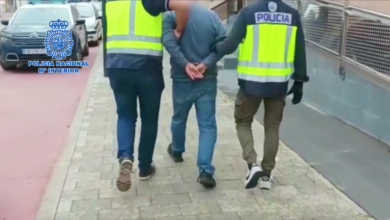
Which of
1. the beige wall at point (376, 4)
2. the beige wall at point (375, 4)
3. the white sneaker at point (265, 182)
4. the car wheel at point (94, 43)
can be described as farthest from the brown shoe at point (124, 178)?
the car wheel at point (94, 43)

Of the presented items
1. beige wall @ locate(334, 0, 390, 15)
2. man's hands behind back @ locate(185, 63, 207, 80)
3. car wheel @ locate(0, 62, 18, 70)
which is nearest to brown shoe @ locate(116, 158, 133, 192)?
man's hands behind back @ locate(185, 63, 207, 80)

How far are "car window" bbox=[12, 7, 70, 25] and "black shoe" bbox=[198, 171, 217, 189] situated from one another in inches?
401

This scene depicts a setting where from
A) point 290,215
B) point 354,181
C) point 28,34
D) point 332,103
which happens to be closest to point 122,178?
point 290,215

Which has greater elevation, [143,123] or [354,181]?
[143,123]

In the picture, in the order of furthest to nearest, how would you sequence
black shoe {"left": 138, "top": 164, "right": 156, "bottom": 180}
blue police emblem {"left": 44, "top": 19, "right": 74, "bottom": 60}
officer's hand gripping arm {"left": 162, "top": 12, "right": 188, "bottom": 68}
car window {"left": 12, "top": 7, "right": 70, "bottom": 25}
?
car window {"left": 12, "top": 7, "right": 70, "bottom": 25}
blue police emblem {"left": 44, "top": 19, "right": 74, "bottom": 60}
black shoe {"left": 138, "top": 164, "right": 156, "bottom": 180}
officer's hand gripping arm {"left": 162, "top": 12, "right": 188, "bottom": 68}

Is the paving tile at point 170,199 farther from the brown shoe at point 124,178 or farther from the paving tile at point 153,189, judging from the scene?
the brown shoe at point 124,178

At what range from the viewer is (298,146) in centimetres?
590

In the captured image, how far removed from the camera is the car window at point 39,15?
13.6 metres

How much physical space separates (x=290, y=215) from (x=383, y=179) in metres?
1.28

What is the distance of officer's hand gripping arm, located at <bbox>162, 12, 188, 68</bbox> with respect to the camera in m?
4.43

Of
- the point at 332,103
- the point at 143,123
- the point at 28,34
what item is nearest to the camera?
the point at 143,123

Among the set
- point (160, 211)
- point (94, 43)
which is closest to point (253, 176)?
point (160, 211)

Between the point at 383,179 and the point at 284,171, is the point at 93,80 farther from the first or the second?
the point at 383,179

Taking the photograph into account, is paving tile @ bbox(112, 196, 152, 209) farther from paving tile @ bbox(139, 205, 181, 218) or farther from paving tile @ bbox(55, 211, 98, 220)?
paving tile @ bbox(55, 211, 98, 220)
